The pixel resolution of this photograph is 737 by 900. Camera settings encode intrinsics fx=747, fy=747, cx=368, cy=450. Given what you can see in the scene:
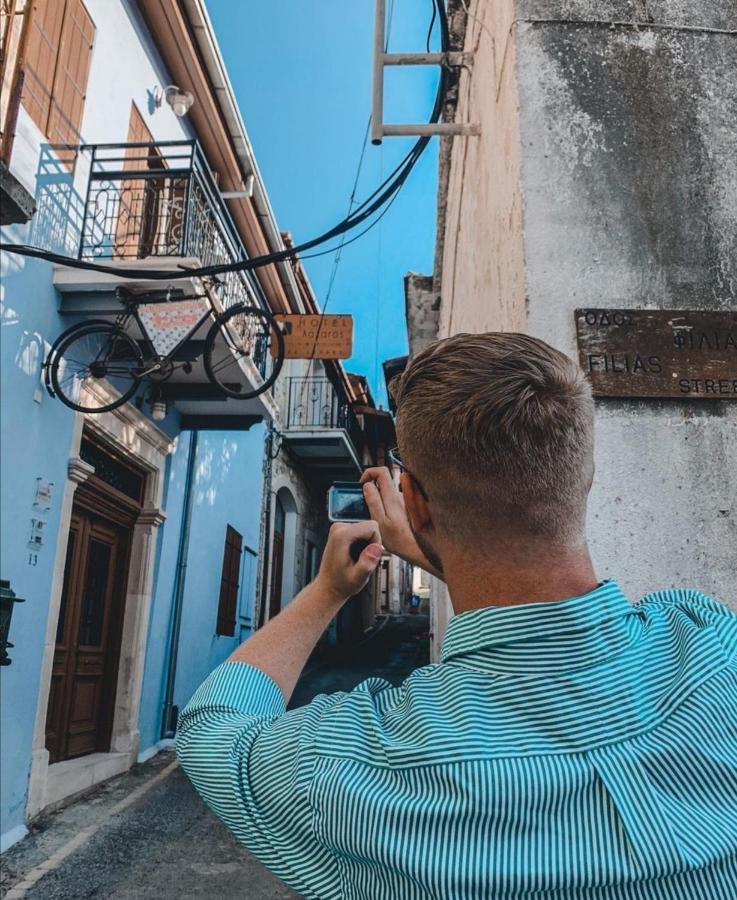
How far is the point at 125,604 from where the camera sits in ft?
27.2

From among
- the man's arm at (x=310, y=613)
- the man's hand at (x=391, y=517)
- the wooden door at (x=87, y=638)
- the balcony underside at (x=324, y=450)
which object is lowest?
the wooden door at (x=87, y=638)

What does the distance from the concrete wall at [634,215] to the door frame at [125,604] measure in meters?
5.02

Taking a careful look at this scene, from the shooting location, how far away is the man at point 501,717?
28.3 inches

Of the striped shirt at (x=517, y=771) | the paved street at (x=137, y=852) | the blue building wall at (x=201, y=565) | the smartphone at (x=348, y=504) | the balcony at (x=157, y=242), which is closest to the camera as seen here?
the striped shirt at (x=517, y=771)

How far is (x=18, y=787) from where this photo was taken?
566 centimetres

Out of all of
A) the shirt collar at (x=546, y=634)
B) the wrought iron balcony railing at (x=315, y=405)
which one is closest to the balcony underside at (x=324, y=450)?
the wrought iron balcony railing at (x=315, y=405)

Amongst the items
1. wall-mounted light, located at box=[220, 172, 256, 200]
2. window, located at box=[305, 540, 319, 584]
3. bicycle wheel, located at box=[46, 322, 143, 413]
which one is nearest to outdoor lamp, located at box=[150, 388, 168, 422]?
bicycle wheel, located at box=[46, 322, 143, 413]

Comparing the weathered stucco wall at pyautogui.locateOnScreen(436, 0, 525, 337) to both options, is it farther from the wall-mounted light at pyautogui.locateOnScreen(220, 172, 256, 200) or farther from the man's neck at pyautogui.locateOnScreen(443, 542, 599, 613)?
the wall-mounted light at pyautogui.locateOnScreen(220, 172, 256, 200)

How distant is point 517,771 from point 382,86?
392 centimetres

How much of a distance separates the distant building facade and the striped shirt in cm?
487

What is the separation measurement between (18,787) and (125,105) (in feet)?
22.1

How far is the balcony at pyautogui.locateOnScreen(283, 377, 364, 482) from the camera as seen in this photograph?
15.8 meters

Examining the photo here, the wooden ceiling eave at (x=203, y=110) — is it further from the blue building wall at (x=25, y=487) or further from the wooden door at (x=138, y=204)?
the blue building wall at (x=25, y=487)

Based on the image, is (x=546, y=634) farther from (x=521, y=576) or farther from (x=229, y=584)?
(x=229, y=584)
